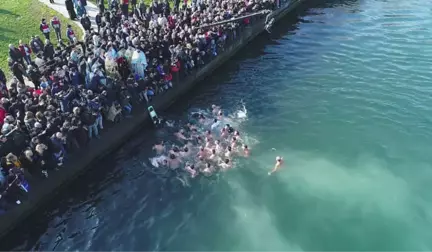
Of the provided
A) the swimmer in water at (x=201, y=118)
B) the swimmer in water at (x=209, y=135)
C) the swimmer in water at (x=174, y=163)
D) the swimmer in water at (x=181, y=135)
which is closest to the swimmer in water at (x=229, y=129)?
the swimmer in water at (x=209, y=135)

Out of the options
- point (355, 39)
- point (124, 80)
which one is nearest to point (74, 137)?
point (124, 80)

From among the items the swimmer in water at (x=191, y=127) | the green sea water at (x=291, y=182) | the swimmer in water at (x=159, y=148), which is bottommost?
the green sea water at (x=291, y=182)

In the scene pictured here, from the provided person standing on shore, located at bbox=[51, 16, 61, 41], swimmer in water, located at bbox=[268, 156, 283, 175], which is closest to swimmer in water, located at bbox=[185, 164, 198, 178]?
swimmer in water, located at bbox=[268, 156, 283, 175]

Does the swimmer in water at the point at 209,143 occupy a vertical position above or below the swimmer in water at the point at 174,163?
above

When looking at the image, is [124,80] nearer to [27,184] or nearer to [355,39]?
[27,184]

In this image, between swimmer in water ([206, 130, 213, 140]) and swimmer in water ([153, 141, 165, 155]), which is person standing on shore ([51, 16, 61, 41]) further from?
swimmer in water ([206, 130, 213, 140])

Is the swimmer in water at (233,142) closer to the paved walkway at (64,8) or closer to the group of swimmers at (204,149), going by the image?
the group of swimmers at (204,149)

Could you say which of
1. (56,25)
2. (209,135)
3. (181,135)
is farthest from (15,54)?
(209,135)

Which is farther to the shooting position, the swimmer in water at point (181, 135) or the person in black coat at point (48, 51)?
the person in black coat at point (48, 51)
